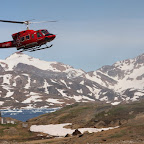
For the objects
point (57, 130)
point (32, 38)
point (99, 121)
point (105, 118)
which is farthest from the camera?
point (105, 118)

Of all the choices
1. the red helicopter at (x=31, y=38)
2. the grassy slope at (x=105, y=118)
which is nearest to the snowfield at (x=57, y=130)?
the grassy slope at (x=105, y=118)

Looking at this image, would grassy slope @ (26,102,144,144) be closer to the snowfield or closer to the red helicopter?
the snowfield

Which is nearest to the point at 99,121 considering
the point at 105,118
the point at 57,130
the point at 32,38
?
the point at 105,118

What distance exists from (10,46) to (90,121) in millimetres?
29769

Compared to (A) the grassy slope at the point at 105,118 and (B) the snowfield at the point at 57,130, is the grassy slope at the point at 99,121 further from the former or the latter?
(B) the snowfield at the point at 57,130

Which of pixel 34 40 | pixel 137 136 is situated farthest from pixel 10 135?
pixel 137 136

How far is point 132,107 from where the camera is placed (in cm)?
7425

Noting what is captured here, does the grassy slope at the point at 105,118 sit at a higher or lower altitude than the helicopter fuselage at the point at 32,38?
lower

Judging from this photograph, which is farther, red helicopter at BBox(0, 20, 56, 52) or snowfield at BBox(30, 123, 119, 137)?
snowfield at BBox(30, 123, 119, 137)

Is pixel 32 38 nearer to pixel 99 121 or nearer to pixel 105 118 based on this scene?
pixel 99 121

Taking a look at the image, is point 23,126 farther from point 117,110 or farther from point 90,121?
point 117,110

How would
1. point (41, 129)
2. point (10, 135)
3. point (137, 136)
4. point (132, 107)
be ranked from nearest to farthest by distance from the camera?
1. point (137, 136)
2. point (10, 135)
3. point (41, 129)
4. point (132, 107)

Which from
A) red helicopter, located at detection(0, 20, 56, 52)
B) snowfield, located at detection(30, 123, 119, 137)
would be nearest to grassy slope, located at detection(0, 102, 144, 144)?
snowfield, located at detection(30, 123, 119, 137)

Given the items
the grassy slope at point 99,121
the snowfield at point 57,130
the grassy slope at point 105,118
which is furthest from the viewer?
the snowfield at point 57,130
